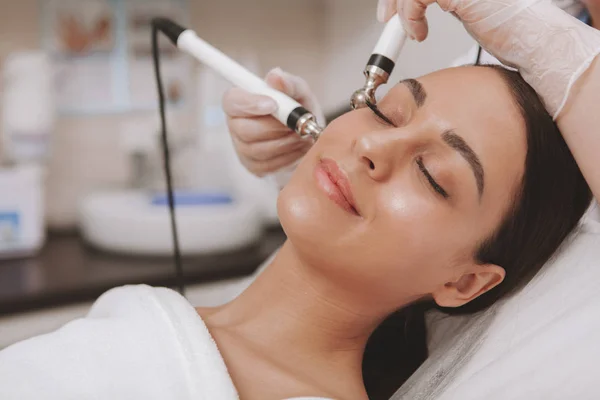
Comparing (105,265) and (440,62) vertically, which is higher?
(440,62)

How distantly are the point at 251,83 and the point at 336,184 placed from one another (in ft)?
0.95

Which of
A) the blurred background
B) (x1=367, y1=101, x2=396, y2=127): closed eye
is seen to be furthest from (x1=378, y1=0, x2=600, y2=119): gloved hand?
the blurred background

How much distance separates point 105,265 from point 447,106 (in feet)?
3.32

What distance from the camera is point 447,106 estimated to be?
85cm

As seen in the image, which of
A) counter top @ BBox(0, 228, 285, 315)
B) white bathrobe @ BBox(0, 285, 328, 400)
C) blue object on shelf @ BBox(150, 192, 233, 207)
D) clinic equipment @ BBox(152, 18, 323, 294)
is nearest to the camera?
white bathrobe @ BBox(0, 285, 328, 400)

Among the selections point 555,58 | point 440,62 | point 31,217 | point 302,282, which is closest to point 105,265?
point 31,217

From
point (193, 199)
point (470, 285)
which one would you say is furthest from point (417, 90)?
point (193, 199)

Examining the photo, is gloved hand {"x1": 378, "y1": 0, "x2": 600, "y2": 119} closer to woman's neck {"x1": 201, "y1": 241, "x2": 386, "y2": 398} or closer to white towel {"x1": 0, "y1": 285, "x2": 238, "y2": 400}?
woman's neck {"x1": 201, "y1": 241, "x2": 386, "y2": 398}

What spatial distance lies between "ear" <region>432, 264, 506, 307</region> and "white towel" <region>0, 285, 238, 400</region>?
1.16 feet

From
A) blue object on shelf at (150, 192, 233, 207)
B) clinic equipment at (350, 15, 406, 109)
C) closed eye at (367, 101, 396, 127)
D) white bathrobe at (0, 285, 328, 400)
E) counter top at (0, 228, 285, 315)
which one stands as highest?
clinic equipment at (350, 15, 406, 109)

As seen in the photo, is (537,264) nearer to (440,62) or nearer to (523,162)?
(523,162)

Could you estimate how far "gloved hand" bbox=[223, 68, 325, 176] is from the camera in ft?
3.57

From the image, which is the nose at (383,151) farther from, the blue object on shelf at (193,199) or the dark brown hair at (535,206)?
the blue object on shelf at (193,199)

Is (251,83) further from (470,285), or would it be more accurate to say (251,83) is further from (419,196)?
(470,285)
